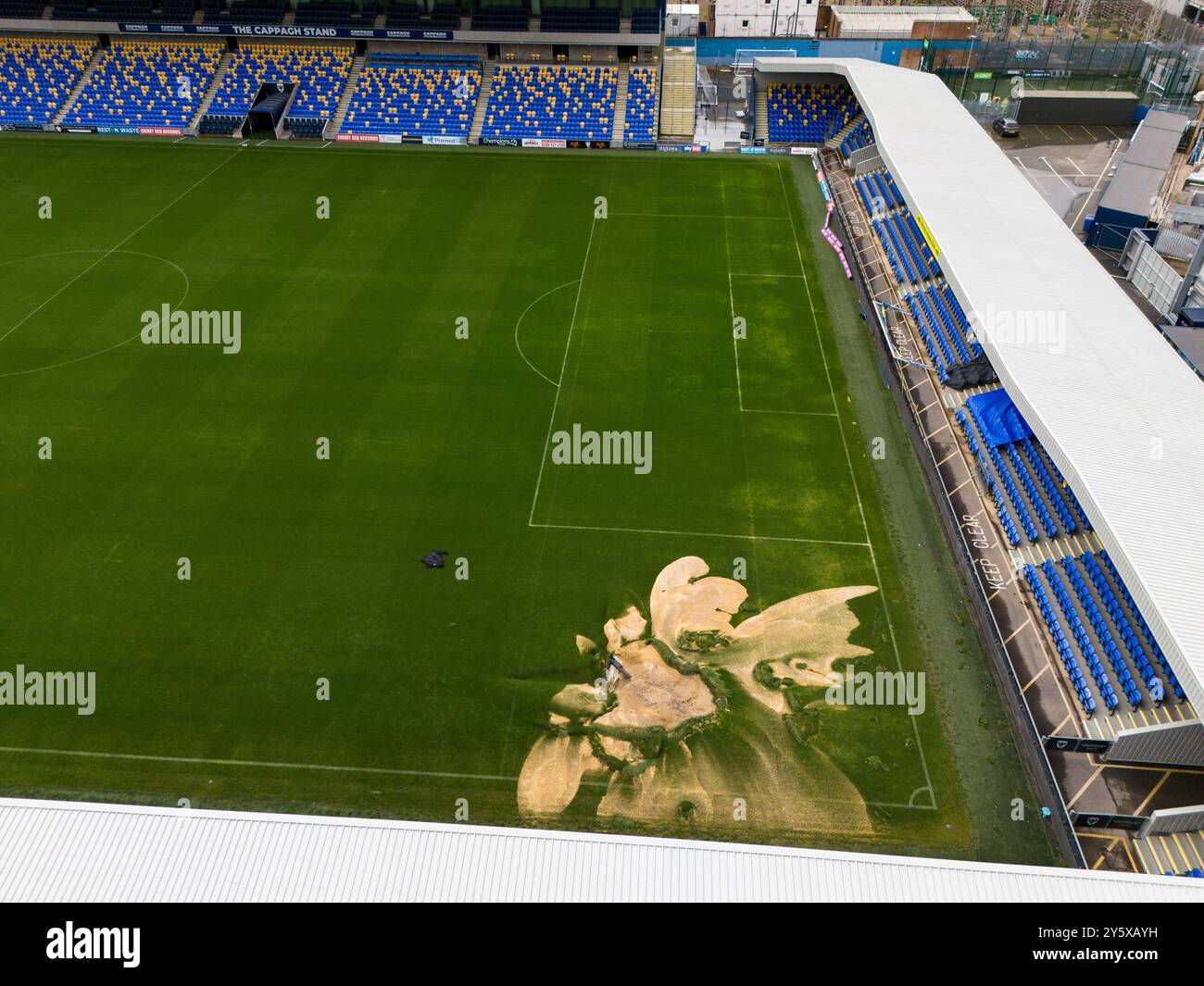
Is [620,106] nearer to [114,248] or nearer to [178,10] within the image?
[178,10]

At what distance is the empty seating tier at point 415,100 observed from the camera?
62.7 m

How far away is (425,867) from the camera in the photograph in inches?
623

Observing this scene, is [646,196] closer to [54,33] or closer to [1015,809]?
[1015,809]

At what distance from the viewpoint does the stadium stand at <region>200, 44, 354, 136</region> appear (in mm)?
62531

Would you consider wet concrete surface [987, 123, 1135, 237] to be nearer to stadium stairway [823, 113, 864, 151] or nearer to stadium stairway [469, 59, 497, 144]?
stadium stairway [823, 113, 864, 151]

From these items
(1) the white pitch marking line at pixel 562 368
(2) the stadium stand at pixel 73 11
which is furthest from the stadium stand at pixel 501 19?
(2) the stadium stand at pixel 73 11

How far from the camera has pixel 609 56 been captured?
6656cm

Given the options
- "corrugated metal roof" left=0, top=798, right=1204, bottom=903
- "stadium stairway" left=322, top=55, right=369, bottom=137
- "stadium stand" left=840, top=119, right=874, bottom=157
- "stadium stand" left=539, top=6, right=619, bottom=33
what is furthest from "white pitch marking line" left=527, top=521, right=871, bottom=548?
"stadium stand" left=539, top=6, right=619, bottom=33

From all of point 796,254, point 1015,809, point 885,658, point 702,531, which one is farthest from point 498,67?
point 1015,809

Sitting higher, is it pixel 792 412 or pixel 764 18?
pixel 764 18

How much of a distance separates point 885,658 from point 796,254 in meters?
30.2

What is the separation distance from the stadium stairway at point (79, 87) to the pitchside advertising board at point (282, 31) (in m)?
3.25

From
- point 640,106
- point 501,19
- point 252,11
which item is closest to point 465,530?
→ point 640,106

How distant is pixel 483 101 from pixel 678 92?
16.2 m
